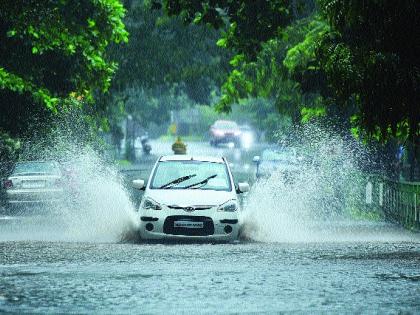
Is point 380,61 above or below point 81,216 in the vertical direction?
above

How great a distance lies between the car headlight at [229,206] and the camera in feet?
65.7

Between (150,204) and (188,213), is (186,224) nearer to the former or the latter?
(188,213)

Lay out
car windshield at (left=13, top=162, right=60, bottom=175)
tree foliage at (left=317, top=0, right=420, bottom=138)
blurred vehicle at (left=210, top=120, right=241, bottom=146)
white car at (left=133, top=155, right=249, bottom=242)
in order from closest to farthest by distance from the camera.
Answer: tree foliage at (left=317, top=0, right=420, bottom=138), white car at (left=133, top=155, right=249, bottom=242), car windshield at (left=13, top=162, right=60, bottom=175), blurred vehicle at (left=210, top=120, right=241, bottom=146)

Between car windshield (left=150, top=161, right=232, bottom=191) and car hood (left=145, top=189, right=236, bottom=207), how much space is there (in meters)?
0.37

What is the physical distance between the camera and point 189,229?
1981cm

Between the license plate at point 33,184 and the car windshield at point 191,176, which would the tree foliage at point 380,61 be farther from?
the license plate at point 33,184

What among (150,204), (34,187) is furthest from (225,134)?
(150,204)

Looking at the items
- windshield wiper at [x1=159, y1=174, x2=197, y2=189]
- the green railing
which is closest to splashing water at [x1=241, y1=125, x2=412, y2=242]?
the green railing

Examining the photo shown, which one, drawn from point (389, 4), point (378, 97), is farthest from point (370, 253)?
point (389, 4)

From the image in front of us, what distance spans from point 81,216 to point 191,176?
671 centimetres

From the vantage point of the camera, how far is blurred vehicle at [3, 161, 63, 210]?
2977 centimetres

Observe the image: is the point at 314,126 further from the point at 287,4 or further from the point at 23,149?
the point at 287,4

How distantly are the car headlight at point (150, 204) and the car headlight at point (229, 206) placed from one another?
1.02 m

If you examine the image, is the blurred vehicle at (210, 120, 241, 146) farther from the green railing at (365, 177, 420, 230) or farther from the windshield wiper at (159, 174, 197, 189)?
the windshield wiper at (159, 174, 197, 189)
